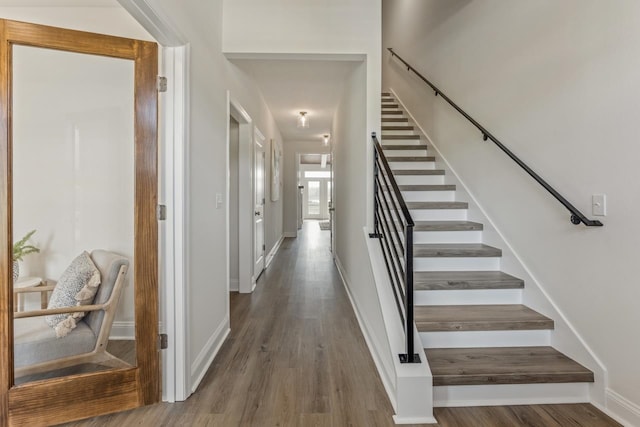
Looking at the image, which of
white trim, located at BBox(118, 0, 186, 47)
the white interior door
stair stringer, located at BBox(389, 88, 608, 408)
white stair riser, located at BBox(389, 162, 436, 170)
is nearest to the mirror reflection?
white trim, located at BBox(118, 0, 186, 47)

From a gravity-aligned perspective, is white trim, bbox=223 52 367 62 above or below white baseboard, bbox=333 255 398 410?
above

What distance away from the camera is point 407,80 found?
15.7 feet

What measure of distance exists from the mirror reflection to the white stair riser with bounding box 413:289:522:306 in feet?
6.27

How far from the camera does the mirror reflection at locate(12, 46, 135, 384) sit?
162 cm

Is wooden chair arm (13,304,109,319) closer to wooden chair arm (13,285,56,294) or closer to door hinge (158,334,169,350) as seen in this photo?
wooden chair arm (13,285,56,294)

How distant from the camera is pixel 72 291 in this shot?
1797 millimetres

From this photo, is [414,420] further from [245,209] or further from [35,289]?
[245,209]

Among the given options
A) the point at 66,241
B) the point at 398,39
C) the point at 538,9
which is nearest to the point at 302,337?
the point at 66,241

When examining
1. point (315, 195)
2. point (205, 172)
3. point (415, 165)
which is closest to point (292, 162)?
point (415, 165)

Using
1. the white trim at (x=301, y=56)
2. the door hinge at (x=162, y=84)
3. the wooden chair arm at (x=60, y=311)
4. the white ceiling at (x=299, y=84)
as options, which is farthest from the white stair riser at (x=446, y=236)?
the wooden chair arm at (x=60, y=311)

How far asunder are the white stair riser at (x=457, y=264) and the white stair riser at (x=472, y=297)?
10.7 inches

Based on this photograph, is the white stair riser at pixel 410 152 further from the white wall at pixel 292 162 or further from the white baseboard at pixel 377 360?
the white wall at pixel 292 162

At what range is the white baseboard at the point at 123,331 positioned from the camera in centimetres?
173

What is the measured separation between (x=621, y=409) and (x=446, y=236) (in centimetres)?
150
